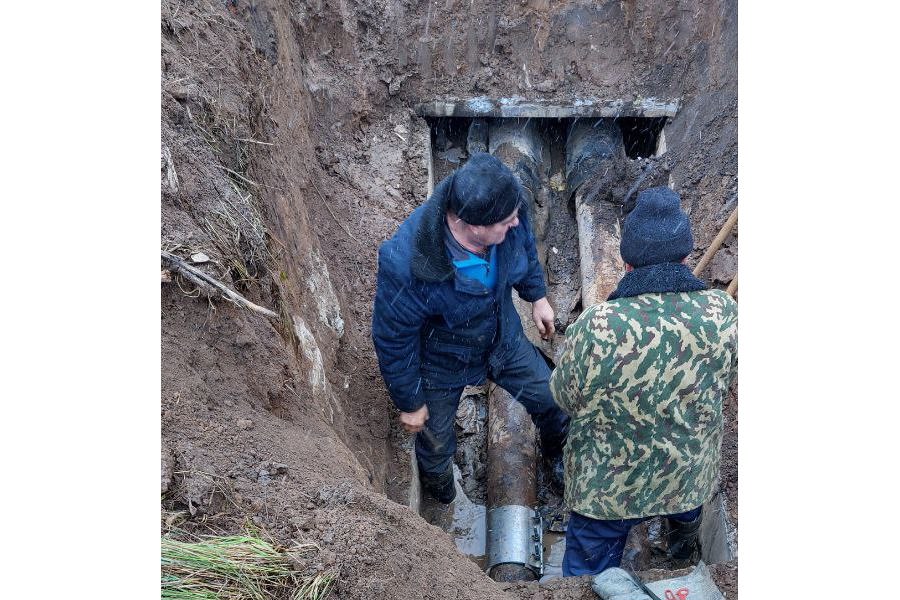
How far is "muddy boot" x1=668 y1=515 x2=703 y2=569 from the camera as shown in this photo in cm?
327

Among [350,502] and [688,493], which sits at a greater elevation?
[350,502]

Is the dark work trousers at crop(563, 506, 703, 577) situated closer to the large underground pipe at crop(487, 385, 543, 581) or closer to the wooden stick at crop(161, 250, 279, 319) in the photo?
the large underground pipe at crop(487, 385, 543, 581)

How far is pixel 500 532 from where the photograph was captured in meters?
3.58

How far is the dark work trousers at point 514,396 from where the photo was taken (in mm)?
3492

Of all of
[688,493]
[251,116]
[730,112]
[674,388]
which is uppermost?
[730,112]

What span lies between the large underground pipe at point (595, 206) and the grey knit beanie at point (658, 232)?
200cm

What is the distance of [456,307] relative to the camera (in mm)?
3008

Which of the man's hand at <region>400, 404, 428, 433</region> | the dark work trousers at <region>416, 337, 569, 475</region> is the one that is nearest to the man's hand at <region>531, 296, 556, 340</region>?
the dark work trousers at <region>416, 337, 569, 475</region>

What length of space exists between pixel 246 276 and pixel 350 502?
1177 mm

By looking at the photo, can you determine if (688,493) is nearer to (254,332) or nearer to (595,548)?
(595,548)

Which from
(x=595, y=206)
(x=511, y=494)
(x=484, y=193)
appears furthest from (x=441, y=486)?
(x=595, y=206)

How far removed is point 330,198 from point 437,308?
2001mm

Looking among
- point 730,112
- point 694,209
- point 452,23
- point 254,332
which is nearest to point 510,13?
point 452,23

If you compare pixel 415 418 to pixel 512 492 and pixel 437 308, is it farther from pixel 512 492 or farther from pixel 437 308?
pixel 512 492
